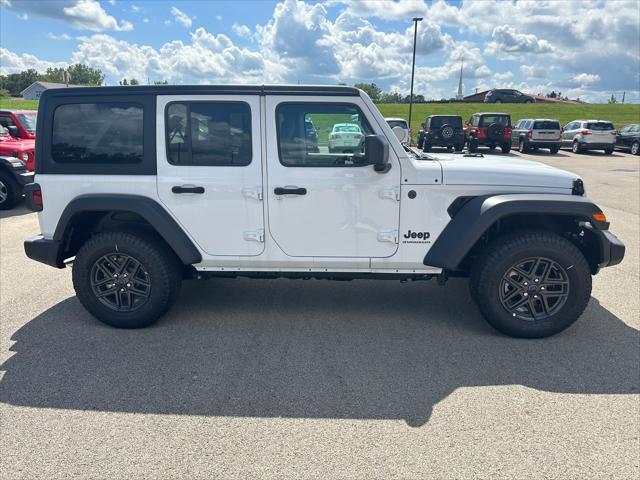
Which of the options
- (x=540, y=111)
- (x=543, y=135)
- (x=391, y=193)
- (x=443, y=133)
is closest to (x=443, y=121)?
(x=443, y=133)

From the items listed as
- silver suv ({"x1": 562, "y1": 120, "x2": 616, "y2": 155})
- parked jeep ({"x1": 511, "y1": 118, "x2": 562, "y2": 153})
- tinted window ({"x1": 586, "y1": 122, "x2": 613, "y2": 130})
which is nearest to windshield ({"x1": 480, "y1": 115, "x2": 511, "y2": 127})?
parked jeep ({"x1": 511, "y1": 118, "x2": 562, "y2": 153})

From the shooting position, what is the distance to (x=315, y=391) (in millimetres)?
3066

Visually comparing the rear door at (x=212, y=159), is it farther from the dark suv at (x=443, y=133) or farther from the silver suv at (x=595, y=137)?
the silver suv at (x=595, y=137)

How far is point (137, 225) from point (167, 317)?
2.87 feet

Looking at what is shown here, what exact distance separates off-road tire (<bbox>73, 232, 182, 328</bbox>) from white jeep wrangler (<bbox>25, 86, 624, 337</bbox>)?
0.04ft

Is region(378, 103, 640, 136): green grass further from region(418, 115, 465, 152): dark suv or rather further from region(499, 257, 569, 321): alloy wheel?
region(499, 257, 569, 321): alloy wheel

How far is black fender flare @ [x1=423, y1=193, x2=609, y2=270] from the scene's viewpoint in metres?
3.54

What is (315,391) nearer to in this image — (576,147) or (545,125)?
(545,125)

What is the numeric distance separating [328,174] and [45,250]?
247 centimetres

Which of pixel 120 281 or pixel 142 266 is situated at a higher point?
pixel 142 266

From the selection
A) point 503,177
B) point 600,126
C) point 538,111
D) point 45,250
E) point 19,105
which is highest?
point 19,105

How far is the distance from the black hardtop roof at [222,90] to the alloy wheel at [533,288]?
1.94 meters

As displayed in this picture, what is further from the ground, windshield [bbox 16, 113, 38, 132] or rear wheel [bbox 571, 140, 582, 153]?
windshield [bbox 16, 113, 38, 132]

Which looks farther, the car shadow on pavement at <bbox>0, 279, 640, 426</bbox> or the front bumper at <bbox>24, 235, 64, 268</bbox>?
the front bumper at <bbox>24, 235, 64, 268</bbox>
